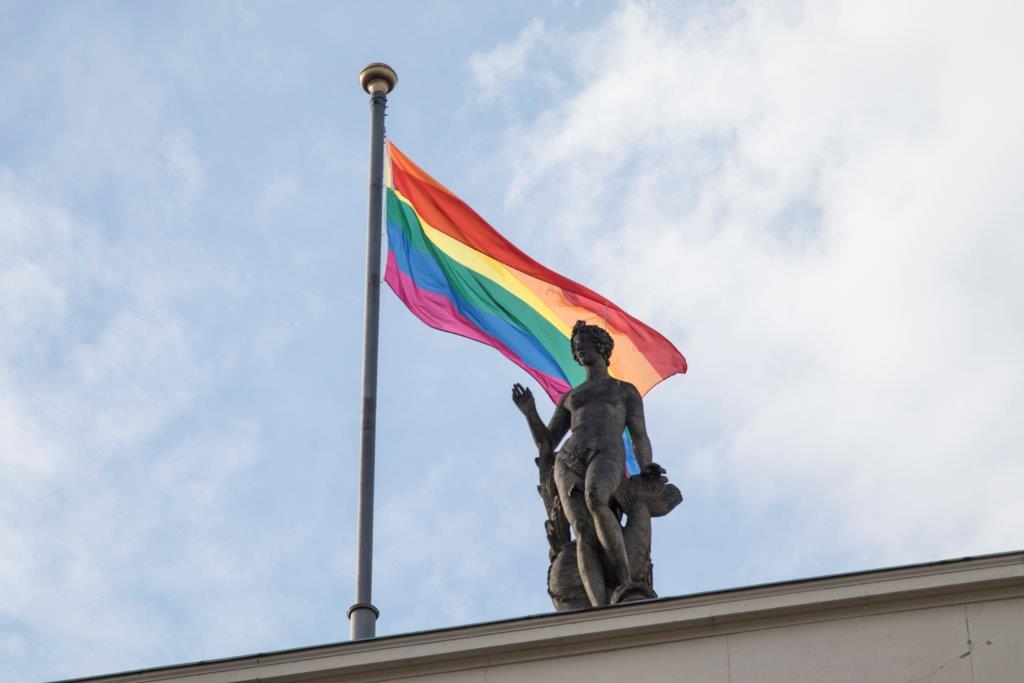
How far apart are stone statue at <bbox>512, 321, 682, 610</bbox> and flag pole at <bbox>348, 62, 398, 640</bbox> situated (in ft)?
5.28

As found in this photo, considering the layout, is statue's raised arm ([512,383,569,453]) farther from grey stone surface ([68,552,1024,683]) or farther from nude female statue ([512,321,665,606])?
grey stone surface ([68,552,1024,683])

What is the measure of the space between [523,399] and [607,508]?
190 centimetres

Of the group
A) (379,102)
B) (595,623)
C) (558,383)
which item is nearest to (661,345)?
(558,383)

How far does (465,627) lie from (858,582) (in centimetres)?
313

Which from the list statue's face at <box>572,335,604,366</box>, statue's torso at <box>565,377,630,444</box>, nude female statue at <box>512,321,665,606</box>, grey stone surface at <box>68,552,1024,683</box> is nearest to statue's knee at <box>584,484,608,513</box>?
nude female statue at <box>512,321,665,606</box>

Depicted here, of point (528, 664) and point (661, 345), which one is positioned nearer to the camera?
point (528, 664)

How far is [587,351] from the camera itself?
2492 cm

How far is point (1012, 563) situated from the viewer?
20.0 m

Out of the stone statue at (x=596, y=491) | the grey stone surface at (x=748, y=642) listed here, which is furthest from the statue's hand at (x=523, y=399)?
the grey stone surface at (x=748, y=642)

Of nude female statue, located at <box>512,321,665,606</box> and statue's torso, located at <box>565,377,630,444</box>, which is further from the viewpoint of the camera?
statue's torso, located at <box>565,377,630,444</box>

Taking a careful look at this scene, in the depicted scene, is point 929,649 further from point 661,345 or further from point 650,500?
point 661,345

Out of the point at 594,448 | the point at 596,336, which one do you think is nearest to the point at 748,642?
the point at 594,448

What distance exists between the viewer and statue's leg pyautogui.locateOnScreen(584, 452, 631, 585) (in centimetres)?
2300

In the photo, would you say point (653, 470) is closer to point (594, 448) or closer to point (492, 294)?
point (594, 448)
